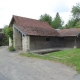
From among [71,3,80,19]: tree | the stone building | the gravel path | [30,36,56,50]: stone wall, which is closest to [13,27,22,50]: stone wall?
the stone building

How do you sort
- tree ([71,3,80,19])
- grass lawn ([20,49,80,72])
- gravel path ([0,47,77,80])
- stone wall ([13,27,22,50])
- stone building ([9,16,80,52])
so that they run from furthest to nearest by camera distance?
tree ([71,3,80,19]) < stone wall ([13,27,22,50]) < stone building ([9,16,80,52]) < grass lawn ([20,49,80,72]) < gravel path ([0,47,77,80])

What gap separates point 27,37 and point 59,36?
8611 mm

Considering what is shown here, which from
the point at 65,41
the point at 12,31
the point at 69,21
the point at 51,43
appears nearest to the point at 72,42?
the point at 65,41

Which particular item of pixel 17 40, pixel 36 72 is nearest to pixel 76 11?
pixel 17 40

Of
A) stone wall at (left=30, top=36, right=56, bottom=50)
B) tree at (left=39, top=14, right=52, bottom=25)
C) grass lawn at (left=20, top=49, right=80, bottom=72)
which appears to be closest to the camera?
grass lawn at (left=20, top=49, right=80, bottom=72)

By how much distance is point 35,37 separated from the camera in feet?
71.4

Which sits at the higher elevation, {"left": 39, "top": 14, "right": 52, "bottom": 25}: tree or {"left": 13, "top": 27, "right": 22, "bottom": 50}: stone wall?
{"left": 39, "top": 14, "right": 52, "bottom": 25}: tree

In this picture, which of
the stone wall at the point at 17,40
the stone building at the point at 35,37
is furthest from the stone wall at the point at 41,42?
the stone wall at the point at 17,40

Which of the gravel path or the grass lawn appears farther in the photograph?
the grass lawn

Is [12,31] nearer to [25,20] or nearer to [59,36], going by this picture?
[25,20]

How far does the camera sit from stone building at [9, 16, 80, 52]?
1919 centimetres

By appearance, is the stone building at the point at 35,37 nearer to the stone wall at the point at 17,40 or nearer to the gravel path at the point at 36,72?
the stone wall at the point at 17,40

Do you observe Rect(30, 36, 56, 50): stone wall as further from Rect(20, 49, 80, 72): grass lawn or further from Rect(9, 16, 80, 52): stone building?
Rect(20, 49, 80, 72): grass lawn

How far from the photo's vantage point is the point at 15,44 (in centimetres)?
2145
